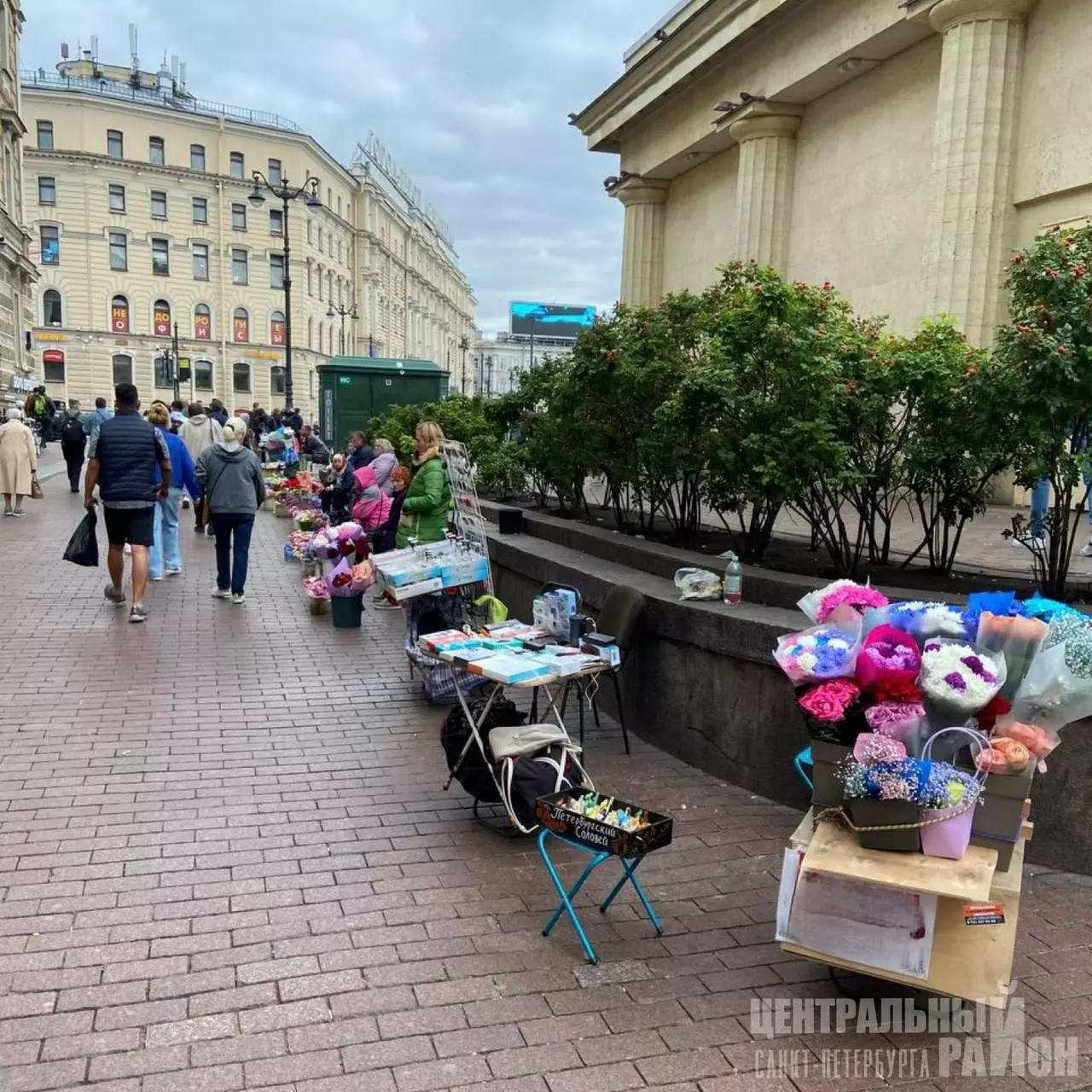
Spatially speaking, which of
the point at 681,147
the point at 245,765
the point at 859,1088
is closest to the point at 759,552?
the point at 245,765

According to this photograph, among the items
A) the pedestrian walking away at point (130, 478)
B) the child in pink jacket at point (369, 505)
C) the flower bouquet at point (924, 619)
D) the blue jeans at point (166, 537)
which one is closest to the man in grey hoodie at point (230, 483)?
the pedestrian walking away at point (130, 478)


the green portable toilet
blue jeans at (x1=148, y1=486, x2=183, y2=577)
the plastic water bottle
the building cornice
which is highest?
the building cornice

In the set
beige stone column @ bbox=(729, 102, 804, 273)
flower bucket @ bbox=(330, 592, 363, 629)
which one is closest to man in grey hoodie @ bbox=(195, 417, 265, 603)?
flower bucket @ bbox=(330, 592, 363, 629)

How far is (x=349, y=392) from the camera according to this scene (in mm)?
19953

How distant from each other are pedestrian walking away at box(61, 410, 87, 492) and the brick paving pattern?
45.1ft

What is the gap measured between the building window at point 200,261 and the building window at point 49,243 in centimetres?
872

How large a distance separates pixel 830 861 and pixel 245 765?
3522 mm

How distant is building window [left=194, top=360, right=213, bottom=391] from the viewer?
220ft

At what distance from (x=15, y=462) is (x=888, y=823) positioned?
16.2m

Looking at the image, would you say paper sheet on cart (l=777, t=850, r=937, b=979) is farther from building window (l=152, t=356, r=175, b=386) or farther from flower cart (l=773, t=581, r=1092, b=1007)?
building window (l=152, t=356, r=175, b=386)

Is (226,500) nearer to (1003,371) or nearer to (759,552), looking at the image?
(759,552)

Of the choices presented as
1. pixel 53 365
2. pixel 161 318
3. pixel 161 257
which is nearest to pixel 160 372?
pixel 161 318

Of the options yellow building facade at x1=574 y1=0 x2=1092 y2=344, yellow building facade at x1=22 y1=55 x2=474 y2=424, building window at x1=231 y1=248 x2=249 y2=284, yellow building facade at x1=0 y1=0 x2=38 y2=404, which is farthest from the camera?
building window at x1=231 y1=248 x2=249 y2=284

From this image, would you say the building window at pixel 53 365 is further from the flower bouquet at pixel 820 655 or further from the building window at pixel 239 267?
the flower bouquet at pixel 820 655
